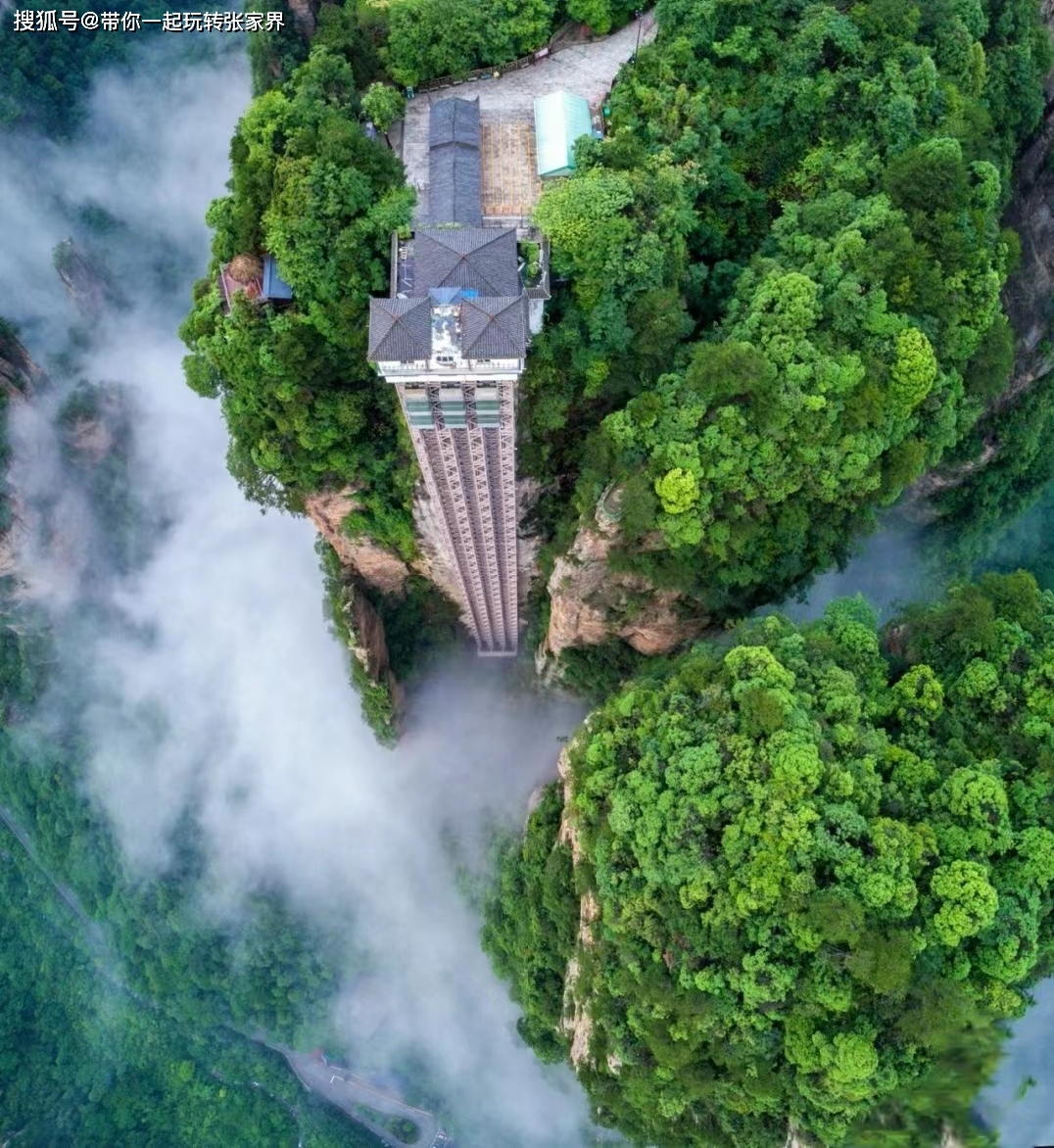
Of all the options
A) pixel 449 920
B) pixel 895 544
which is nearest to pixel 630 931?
pixel 895 544

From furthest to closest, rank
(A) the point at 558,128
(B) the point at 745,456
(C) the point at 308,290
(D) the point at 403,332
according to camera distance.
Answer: (A) the point at 558,128, (C) the point at 308,290, (B) the point at 745,456, (D) the point at 403,332

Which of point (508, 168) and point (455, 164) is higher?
point (455, 164)

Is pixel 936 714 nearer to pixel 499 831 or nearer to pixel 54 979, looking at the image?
pixel 499 831

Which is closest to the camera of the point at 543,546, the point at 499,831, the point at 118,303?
the point at 543,546

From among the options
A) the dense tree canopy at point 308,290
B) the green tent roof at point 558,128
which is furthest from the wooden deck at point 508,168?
the dense tree canopy at point 308,290

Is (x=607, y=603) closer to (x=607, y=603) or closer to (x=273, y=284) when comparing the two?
(x=607, y=603)

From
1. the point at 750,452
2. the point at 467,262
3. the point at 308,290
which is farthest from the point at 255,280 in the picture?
the point at 750,452
